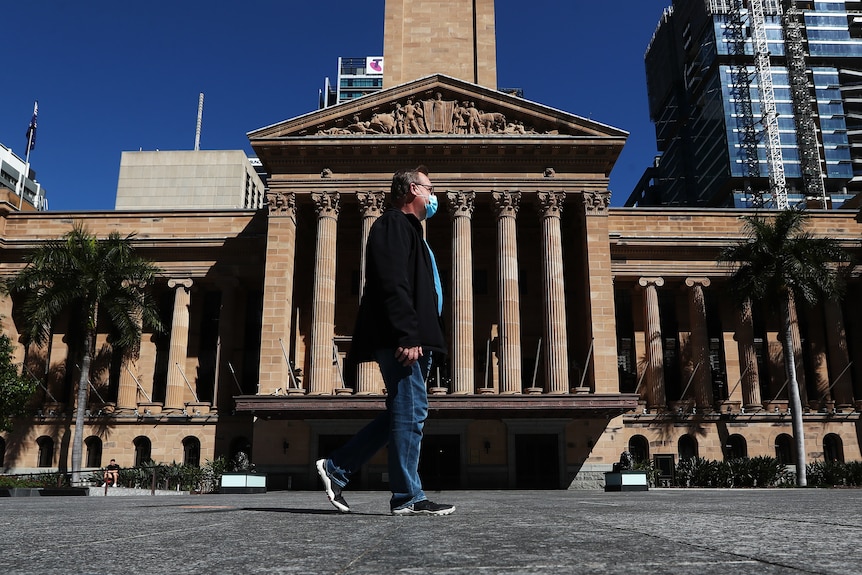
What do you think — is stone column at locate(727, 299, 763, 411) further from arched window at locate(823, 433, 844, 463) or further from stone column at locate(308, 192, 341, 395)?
stone column at locate(308, 192, 341, 395)

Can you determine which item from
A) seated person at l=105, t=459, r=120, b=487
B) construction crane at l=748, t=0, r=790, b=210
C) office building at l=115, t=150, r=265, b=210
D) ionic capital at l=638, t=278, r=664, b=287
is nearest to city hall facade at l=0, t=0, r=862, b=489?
ionic capital at l=638, t=278, r=664, b=287

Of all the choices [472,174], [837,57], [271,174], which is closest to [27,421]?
[271,174]

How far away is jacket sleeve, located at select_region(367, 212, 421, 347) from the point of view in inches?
224

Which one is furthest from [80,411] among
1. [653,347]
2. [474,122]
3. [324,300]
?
[653,347]

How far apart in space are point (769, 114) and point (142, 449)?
9192 centimetres

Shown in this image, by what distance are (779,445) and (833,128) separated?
80167mm

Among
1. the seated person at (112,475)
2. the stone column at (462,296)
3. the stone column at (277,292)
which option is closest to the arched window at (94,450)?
the seated person at (112,475)

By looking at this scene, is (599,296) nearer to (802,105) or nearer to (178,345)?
(178,345)

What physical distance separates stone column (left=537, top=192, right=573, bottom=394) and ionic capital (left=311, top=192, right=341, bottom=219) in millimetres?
9940

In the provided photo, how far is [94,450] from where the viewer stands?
39.7 metres

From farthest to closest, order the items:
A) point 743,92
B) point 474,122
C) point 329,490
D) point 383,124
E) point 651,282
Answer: point 743,92
point 651,282
point 474,122
point 383,124
point 329,490

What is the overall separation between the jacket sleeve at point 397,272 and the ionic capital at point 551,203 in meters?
30.5

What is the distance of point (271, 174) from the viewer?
120ft

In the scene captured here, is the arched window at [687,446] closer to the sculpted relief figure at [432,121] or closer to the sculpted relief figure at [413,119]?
the sculpted relief figure at [432,121]
